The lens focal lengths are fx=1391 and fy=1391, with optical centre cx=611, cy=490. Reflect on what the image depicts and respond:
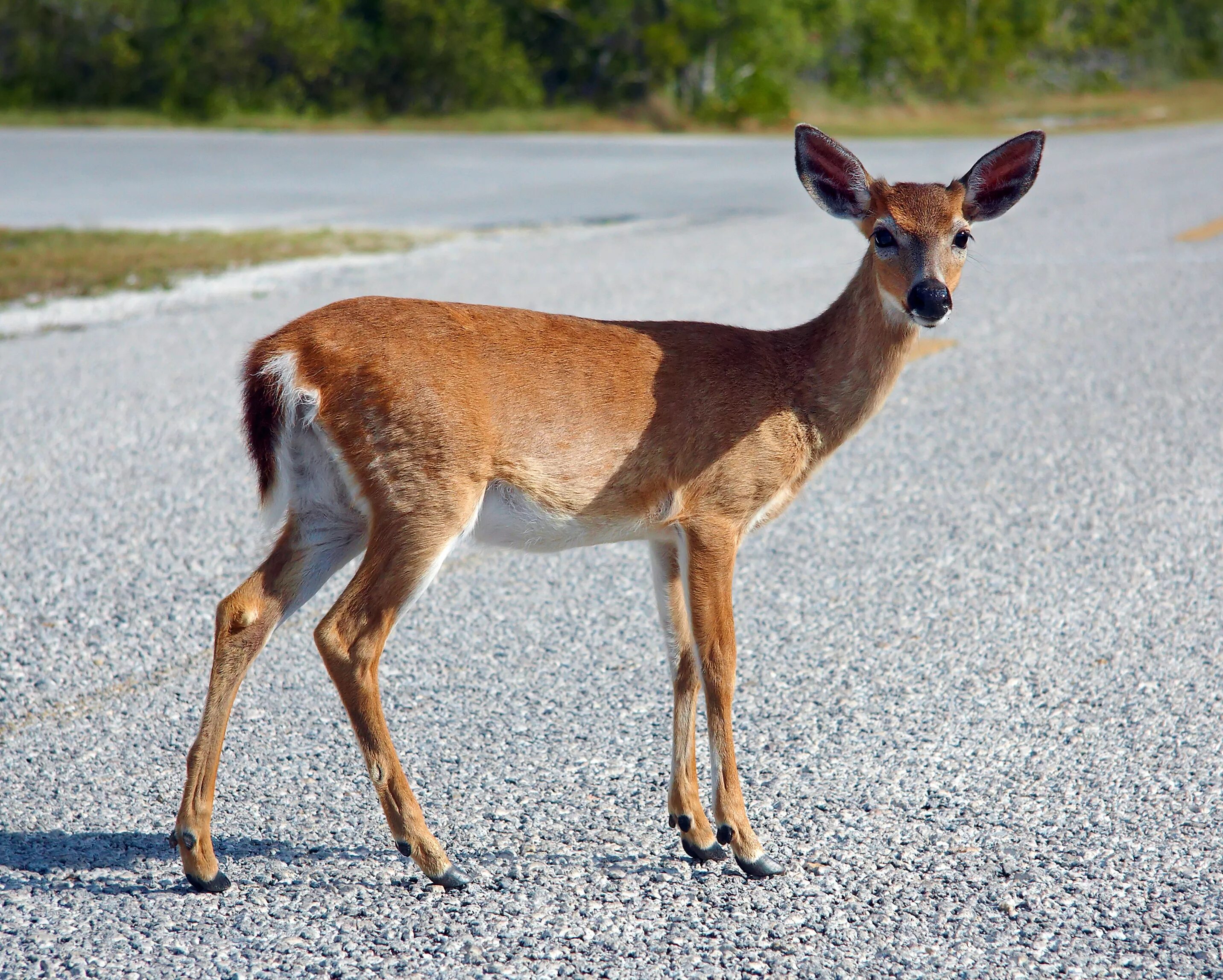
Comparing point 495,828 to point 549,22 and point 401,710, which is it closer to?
point 401,710

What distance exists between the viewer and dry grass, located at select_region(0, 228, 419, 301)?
11617 mm

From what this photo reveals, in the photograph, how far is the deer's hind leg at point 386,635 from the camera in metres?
3.27

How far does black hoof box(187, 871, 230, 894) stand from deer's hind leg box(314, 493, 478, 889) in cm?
40

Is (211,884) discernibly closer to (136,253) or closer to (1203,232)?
(136,253)

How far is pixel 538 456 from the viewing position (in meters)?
3.43

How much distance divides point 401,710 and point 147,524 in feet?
7.37

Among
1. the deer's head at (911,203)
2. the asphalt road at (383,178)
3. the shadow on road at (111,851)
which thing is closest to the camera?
the shadow on road at (111,851)

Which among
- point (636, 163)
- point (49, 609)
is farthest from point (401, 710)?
point (636, 163)

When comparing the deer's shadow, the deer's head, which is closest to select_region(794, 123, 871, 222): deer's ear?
the deer's head

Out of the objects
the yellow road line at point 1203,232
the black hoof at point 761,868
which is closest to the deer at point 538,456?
the black hoof at point 761,868

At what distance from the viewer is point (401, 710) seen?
428cm

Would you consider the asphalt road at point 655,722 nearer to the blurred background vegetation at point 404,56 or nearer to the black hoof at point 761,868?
the black hoof at point 761,868

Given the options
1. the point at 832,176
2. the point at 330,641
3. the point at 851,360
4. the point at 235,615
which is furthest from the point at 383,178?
the point at 330,641

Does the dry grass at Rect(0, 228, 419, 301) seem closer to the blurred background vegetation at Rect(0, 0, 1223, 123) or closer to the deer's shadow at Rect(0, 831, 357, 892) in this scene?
the deer's shadow at Rect(0, 831, 357, 892)
